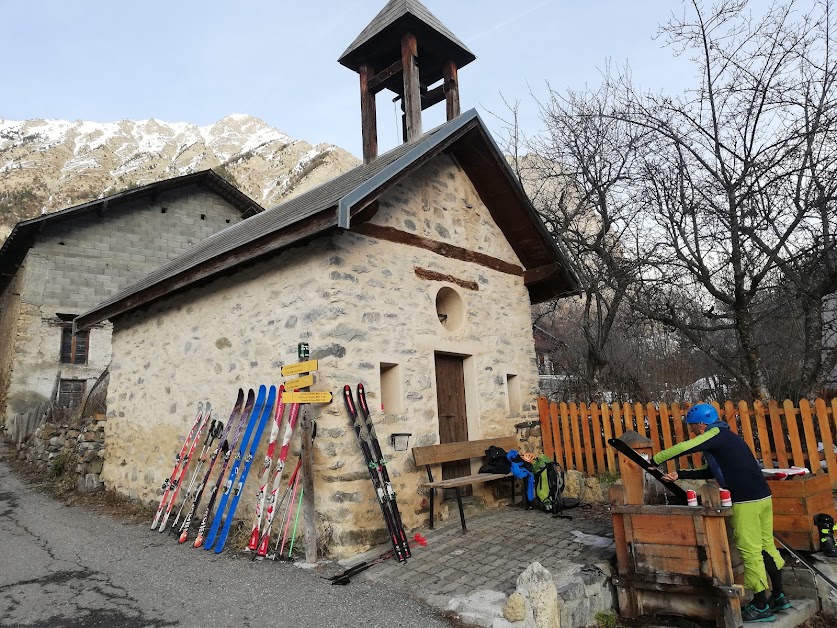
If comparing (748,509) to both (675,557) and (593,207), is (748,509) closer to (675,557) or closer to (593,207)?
(675,557)

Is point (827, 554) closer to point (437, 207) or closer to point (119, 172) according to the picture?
point (437, 207)

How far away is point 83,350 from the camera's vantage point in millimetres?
16547

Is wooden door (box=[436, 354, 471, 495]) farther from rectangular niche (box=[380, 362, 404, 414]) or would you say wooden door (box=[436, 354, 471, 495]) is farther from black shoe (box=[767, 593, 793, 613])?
black shoe (box=[767, 593, 793, 613])

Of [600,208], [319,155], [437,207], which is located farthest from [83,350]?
[319,155]

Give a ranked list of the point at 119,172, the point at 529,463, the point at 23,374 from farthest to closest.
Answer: the point at 119,172, the point at 23,374, the point at 529,463

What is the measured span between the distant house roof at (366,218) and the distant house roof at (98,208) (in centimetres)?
785

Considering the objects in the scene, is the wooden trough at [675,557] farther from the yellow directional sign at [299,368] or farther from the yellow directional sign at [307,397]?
the yellow directional sign at [299,368]

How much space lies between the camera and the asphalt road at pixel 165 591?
13.2ft

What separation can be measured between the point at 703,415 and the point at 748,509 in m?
0.70

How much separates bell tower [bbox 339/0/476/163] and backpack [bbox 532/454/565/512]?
5.24 meters

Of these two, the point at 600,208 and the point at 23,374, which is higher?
the point at 600,208

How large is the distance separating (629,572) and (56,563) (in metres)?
5.34

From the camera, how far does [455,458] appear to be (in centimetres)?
660

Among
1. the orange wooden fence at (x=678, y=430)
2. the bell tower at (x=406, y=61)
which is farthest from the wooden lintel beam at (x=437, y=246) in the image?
the bell tower at (x=406, y=61)
